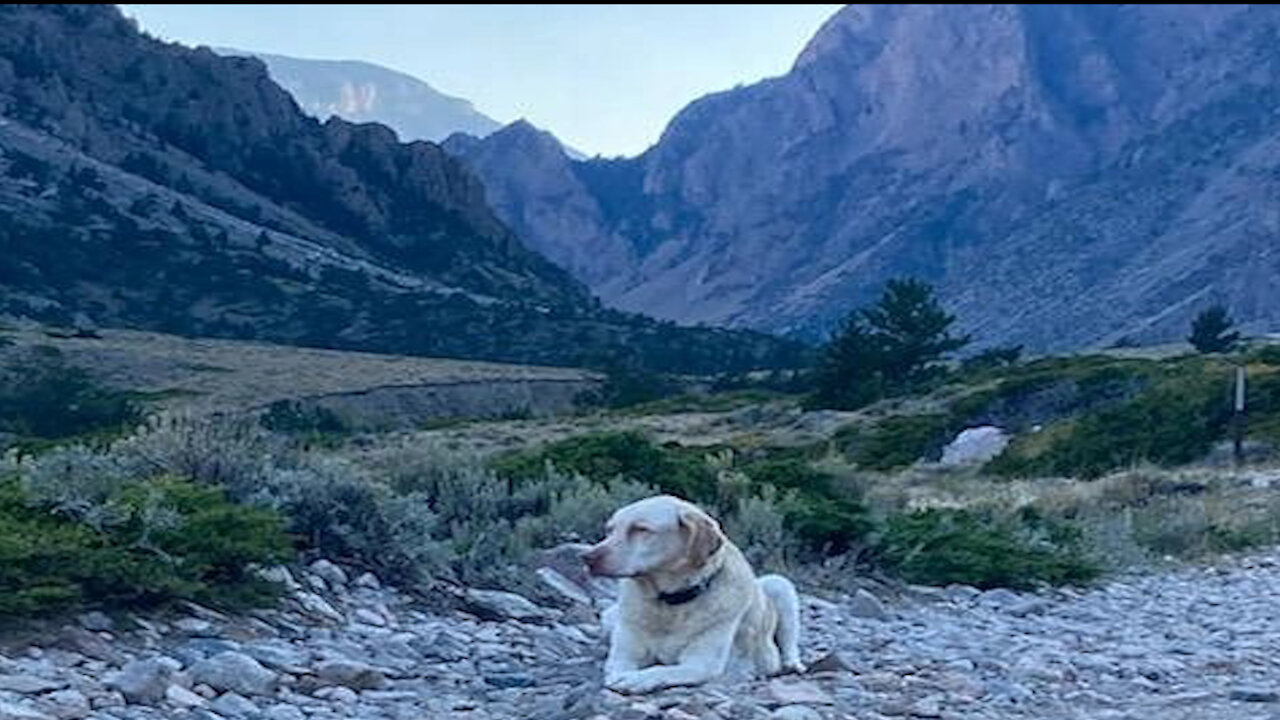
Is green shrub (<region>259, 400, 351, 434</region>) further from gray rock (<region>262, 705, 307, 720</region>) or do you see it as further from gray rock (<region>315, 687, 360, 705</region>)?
gray rock (<region>262, 705, 307, 720</region>)

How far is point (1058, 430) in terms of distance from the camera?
1232 inches

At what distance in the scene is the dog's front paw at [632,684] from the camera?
22.8ft

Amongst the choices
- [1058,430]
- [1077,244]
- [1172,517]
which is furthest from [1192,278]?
[1172,517]

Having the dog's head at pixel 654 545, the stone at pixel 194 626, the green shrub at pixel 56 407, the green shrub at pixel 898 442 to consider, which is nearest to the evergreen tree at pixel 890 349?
the green shrub at pixel 898 442

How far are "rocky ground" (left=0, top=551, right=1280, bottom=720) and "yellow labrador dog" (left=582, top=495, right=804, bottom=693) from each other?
14 cm

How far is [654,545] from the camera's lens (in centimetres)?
695

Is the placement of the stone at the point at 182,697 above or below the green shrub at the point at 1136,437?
above

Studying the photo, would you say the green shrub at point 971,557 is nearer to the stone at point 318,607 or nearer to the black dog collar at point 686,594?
the stone at point 318,607

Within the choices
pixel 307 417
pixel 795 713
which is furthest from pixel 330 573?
pixel 307 417

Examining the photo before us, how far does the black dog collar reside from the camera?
711 centimetres

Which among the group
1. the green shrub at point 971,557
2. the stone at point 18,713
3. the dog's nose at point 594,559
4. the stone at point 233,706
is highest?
the dog's nose at point 594,559

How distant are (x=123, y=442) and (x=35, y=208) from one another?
261ft

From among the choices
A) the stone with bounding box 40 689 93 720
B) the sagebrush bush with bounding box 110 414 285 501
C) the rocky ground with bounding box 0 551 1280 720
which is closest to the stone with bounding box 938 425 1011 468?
the rocky ground with bounding box 0 551 1280 720

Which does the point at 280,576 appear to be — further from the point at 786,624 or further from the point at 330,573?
the point at 786,624
